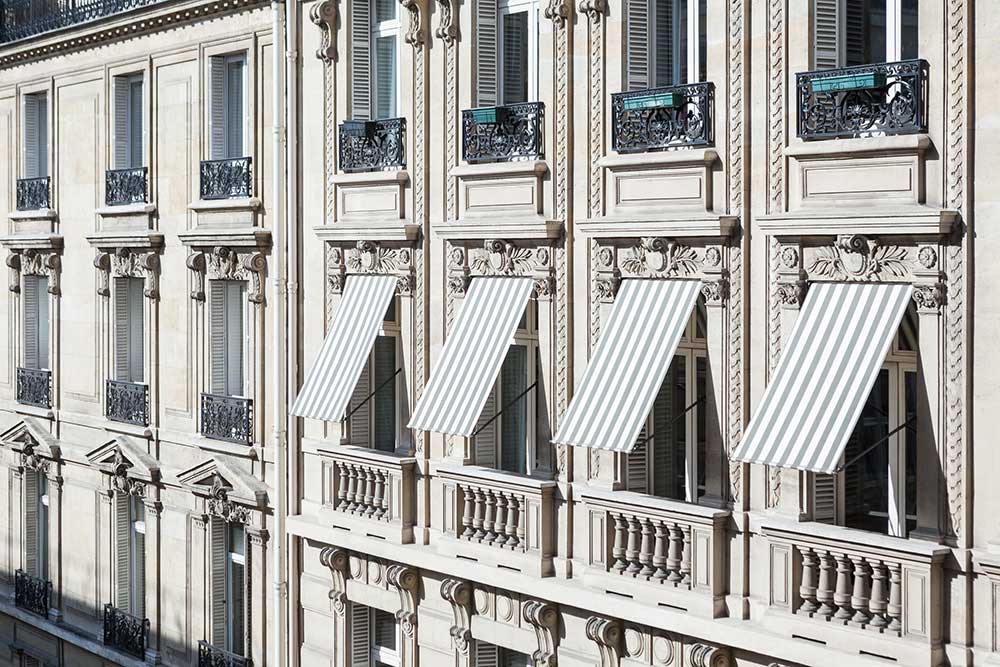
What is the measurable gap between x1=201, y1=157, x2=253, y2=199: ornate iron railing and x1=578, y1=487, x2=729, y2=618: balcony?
8006mm

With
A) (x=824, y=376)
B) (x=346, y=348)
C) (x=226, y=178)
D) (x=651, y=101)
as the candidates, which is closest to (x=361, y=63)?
(x=226, y=178)

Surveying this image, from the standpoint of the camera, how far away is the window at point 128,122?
27.2 meters

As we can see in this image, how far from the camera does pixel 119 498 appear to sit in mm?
27562

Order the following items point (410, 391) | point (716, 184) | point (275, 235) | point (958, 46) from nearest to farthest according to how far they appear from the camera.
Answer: point (958, 46), point (716, 184), point (410, 391), point (275, 235)

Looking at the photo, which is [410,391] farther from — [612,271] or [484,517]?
[612,271]

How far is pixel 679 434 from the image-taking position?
18.2 m

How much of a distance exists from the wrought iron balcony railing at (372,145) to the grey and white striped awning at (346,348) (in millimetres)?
1405

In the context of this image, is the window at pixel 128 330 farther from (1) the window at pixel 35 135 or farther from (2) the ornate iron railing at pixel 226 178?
(1) the window at pixel 35 135

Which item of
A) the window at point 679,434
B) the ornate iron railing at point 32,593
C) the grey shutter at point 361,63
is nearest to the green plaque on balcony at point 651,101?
the window at point 679,434

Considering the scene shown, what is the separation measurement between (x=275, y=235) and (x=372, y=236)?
2.38 m

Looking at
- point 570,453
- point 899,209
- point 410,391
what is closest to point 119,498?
point 410,391

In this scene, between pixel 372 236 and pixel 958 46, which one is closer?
pixel 958 46

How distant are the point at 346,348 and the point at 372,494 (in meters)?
1.89

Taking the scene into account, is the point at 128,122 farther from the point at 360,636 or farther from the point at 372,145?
the point at 360,636
